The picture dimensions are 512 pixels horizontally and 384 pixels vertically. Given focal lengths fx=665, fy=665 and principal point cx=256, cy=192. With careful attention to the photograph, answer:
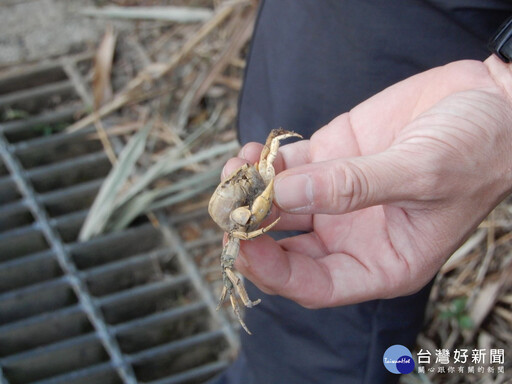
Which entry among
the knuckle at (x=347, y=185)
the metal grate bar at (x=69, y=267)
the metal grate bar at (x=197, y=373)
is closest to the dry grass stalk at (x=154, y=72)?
the metal grate bar at (x=69, y=267)

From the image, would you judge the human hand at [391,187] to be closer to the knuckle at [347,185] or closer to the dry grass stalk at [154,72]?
the knuckle at [347,185]

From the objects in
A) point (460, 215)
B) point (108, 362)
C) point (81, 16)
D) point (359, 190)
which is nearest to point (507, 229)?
point (460, 215)

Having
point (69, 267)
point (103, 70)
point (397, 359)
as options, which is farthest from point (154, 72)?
point (397, 359)

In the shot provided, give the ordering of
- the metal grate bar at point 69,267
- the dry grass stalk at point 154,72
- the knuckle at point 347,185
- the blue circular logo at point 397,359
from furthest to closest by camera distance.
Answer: the dry grass stalk at point 154,72
the metal grate bar at point 69,267
the blue circular logo at point 397,359
the knuckle at point 347,185

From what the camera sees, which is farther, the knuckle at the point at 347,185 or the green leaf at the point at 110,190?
the green leaf at the point at 110,190

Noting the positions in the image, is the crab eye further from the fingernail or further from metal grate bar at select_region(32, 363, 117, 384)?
metal grate bar at select_region(32, 363, 117, 384)

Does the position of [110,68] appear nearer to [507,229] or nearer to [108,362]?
[108,362]
